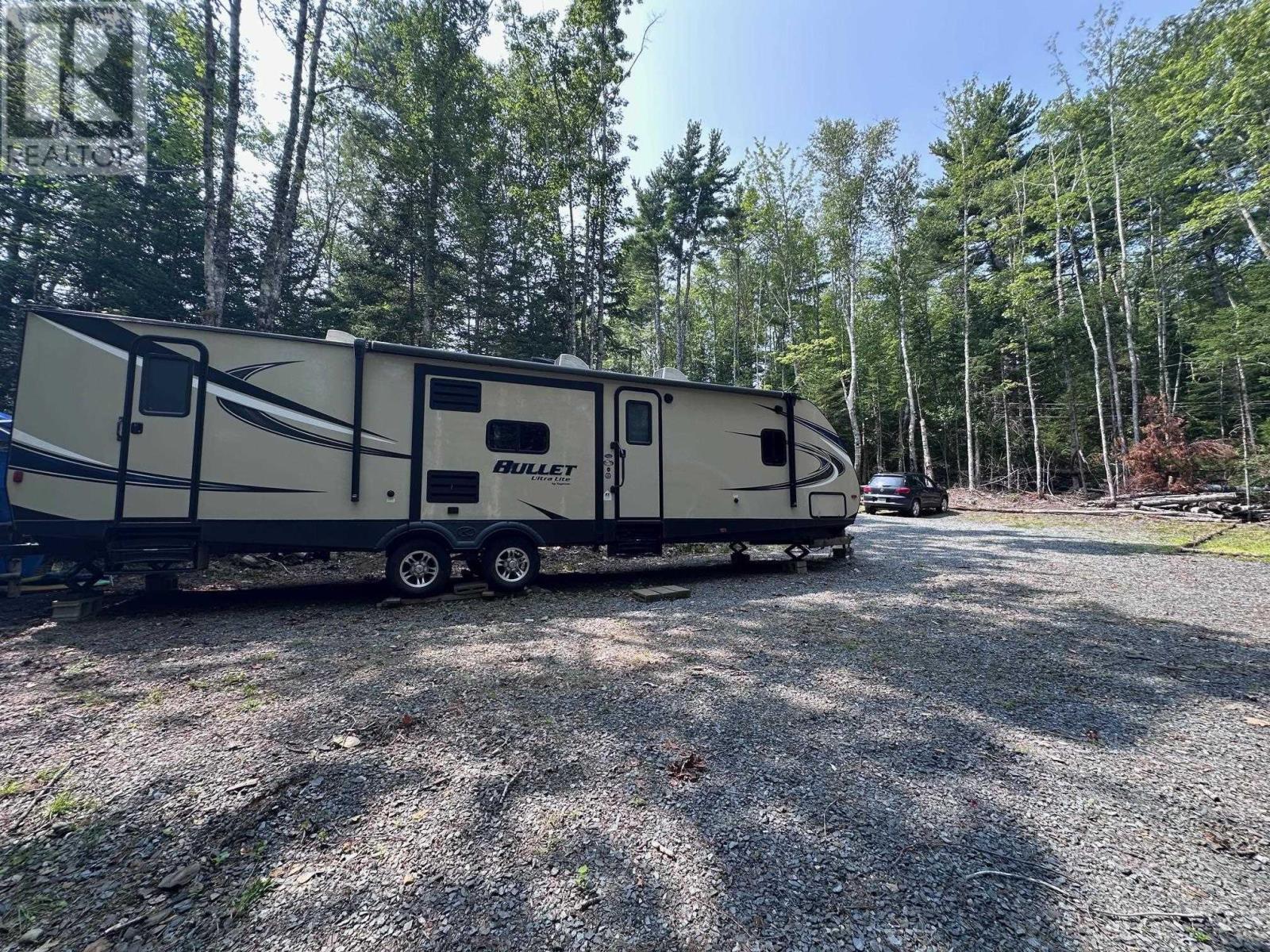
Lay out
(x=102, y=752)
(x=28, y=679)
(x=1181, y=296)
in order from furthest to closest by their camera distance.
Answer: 1. (x=1181, y=296)
2. (x=28, y=679)
3. (x=102, y=752)

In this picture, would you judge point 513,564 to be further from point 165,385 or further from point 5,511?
point 5,511

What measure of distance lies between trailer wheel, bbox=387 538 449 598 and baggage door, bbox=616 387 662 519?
7.99 ft

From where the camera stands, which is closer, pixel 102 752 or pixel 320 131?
pixel 102 752

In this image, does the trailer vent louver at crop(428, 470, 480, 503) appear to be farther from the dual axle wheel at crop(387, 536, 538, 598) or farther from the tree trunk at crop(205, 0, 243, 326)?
the tree trunk at crop(205, 0, 243, 326)

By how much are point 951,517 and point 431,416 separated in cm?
1743

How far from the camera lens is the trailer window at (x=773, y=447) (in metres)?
8.12

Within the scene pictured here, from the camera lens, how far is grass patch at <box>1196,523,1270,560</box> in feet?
29.3

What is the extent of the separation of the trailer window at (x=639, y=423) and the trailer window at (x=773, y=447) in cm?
199

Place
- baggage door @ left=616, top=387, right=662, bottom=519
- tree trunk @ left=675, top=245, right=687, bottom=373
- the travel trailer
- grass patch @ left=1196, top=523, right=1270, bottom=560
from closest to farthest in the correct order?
the travel trailer, baggage door @ left=616, top=387, right=662, bottom=519, grass patch @ left=1196, top=523, right=1270, bottom=560, tree trunk @ left=675, top=245, right=687, bottom=373

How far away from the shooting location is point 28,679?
3639 mm

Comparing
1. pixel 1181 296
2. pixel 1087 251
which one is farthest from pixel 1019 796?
pixel 1087 251

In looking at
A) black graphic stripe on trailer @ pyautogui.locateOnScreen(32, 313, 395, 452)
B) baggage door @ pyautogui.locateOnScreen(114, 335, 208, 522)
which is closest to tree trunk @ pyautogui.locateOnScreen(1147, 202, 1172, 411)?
black graphic stripe on trailer @ pyautogui.locateOnScreen(32, 313, 395, 452)

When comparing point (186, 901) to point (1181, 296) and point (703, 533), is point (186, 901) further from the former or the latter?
point (1181, 296)

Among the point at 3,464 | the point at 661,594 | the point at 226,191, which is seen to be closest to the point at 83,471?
the point at 3,464
